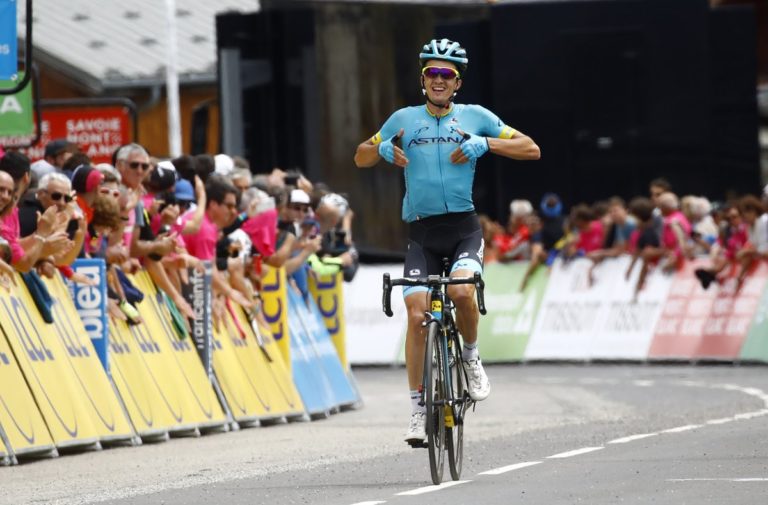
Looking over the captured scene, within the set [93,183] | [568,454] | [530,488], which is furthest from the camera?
[93,183]

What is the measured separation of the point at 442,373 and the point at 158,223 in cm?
599

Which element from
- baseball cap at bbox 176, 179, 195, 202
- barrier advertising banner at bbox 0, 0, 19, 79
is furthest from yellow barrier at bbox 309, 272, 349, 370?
barrier advertising banner at bbox 0, 0, 19, 79

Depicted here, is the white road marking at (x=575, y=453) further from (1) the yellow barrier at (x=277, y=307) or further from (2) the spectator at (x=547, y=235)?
(2) the spectator at (x=547, y=235)

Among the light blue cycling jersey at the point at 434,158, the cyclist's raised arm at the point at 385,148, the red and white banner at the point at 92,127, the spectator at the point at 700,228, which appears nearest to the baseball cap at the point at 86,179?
the cyclist's raised arm at the point at 385,148

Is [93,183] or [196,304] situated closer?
[93,183]

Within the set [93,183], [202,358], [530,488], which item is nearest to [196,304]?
[202,358]

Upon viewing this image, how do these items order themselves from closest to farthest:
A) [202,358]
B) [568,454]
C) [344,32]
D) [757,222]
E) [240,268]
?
[568,454]
[202,358]
[240,268]
[757,222]
[344,32]

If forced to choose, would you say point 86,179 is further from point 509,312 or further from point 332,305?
point 509,312

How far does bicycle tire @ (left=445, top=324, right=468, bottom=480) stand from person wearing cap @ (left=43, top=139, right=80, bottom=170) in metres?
6.24

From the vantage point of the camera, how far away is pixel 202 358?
18.6 m

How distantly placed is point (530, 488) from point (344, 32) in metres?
19.9

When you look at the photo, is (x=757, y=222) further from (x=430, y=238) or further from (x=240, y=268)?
(x=430, y=238)

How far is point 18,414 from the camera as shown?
15055 mm

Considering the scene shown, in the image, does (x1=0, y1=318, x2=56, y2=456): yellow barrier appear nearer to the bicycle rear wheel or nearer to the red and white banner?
the bicycle rear wheel
